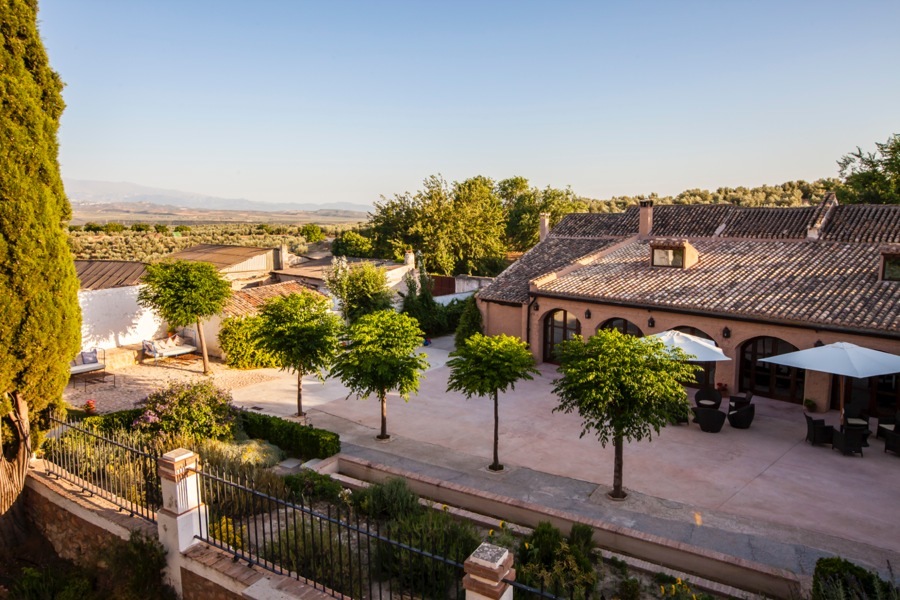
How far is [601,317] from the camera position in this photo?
67.4 ft

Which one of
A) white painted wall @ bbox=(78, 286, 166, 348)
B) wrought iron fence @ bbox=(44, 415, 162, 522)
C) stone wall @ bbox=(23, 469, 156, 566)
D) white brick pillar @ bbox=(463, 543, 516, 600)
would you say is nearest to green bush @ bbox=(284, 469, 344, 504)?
wrought iron fence @ bbox=(44, 415, 162, 522)

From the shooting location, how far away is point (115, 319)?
74.0 ft

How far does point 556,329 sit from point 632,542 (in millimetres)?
13651

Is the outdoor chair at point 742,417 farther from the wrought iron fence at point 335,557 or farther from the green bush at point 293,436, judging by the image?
the green bush at point 293,436

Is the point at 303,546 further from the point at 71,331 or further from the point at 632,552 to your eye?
the point at 71,331

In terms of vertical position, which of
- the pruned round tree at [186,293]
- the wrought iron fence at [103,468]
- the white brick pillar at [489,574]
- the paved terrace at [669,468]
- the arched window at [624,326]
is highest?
the pruned round tree at [186,293]

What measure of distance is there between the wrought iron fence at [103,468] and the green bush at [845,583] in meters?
9.56

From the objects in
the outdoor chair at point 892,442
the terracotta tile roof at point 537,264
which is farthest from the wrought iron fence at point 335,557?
the terracotta tile roof at point 537,264

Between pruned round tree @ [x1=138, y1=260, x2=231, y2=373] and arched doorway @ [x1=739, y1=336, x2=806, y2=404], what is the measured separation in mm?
17592

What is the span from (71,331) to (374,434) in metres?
7.31

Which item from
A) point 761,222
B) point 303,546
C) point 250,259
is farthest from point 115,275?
point 761,222

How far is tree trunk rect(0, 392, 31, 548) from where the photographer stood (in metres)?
10.8

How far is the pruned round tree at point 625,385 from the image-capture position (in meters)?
10.7

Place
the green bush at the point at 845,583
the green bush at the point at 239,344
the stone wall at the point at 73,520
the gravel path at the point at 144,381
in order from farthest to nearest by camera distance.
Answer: the green bush at the point at 239,344 → the gravel path at the point at 144,381 → the stone wall at the point at 73,520 → the green bush at the point at 845,583
